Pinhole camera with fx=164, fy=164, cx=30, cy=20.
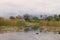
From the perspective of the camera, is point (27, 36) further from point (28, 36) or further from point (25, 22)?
point (25, 22)

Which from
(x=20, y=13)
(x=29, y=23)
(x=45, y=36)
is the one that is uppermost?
(x=20, y=13)

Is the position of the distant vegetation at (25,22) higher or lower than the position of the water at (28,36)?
higher

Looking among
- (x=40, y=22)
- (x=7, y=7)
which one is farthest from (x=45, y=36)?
(x=7, y=7)

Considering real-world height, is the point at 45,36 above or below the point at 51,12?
below

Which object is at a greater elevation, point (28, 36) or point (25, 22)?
point (25, 22)

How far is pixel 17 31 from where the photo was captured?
2688 millimetres

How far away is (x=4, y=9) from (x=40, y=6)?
573 mm

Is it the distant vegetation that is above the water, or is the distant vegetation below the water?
above

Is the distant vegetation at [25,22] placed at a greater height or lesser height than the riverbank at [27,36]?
greater

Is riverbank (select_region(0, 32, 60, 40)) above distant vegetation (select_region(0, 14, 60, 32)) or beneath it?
beneath

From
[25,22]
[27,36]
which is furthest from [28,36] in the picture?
[25,22]

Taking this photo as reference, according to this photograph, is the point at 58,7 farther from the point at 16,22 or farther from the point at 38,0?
the point at 16,22

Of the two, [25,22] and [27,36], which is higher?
[25,22]

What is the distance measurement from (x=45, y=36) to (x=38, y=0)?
608mm
